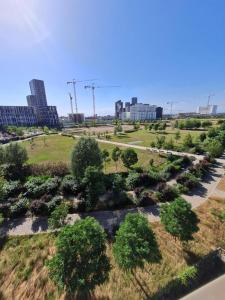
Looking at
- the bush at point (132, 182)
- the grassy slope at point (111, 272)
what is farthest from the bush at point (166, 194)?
the grassy slope at point (111, 272)

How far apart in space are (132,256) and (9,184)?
21.6 metres

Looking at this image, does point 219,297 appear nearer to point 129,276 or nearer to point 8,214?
point 129,276

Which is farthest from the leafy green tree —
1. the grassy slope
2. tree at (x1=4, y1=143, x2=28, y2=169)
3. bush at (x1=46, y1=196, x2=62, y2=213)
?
tree at (x1=4, y1=143, x2=28, y2=169)

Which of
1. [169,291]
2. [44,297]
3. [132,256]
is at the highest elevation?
[132,256]

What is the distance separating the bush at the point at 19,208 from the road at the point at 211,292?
17747 mm

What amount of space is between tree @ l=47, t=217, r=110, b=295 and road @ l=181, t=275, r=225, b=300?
230 inches

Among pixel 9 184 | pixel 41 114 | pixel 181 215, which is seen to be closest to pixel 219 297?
pixel 181 215

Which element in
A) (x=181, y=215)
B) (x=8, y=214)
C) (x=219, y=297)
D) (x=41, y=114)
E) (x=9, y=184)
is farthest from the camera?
(x=41, y=114)

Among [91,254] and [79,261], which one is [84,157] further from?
[79,261]

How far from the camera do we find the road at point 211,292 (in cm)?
1077

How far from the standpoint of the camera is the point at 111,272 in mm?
13039

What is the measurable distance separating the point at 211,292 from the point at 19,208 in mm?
19370

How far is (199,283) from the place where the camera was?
39.0 feet

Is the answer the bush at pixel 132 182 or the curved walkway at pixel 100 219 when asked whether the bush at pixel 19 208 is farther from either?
the bush at pixel 132 182
